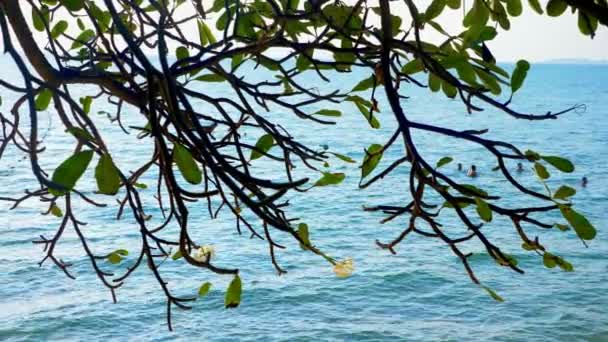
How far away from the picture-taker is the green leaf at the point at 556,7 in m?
1.66

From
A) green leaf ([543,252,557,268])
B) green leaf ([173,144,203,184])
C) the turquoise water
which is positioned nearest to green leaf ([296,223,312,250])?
green leaf ([173,144,203,184])

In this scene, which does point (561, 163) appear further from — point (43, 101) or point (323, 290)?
point (323, 290)

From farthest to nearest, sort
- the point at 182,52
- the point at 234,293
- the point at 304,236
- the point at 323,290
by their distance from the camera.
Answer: the point at 323,290, the point at 182,52, the point at 304,236, the point at 234,293

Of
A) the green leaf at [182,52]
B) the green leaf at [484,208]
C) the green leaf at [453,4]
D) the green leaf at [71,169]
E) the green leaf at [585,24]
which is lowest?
the green leaf at [484,208]

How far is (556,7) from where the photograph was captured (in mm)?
1663

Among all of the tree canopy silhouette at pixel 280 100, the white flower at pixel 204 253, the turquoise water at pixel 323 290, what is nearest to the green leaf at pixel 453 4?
the tree canopy silhouette at pixel 280 100

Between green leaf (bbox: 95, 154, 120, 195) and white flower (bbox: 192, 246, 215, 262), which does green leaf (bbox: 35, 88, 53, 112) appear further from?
green leaf (bbox: 95, 154, 120, 195)

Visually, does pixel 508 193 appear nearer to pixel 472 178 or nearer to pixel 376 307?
pixel 472 178

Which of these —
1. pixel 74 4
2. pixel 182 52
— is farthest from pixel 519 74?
pixel 182 52

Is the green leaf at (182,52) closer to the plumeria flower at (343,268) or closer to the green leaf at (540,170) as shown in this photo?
the plumeria flower at (343,268)

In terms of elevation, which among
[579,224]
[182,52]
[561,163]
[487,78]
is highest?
[182,52]

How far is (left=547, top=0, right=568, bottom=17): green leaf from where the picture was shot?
65.2 inches

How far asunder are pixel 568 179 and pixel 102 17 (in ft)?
110

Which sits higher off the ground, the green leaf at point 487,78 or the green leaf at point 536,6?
the green leaf at point 536,6
